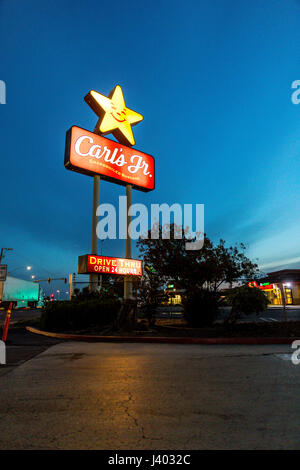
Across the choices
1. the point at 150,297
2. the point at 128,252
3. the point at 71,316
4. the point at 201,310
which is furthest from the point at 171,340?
the point at 128,252

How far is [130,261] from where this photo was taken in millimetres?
17703

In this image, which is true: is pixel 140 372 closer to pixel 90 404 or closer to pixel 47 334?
pixel 90 404

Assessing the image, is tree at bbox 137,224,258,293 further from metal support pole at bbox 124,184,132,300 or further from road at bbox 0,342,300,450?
road at bbox 0,342,300,450

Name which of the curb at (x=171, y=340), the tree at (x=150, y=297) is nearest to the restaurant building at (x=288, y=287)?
the tree at (x=150, y=297)

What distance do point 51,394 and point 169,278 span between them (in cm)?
2254

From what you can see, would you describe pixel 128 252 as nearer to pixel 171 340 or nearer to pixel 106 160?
pixel 106 160

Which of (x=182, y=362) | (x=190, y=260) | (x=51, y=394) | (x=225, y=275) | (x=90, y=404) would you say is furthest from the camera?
(x=225, y=275)

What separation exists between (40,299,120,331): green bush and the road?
6.58 meters

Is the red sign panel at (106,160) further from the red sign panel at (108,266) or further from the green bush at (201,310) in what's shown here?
the green bush at (201,310)

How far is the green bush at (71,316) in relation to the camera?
1271cm

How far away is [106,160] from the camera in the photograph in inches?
716

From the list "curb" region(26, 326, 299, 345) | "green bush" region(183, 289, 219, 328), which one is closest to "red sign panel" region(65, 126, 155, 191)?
"green bush" region(183, 289, 219, 328)

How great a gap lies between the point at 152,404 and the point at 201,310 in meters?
11.4

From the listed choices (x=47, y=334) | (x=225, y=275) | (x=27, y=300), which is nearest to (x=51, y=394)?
(x=47, y=334)
